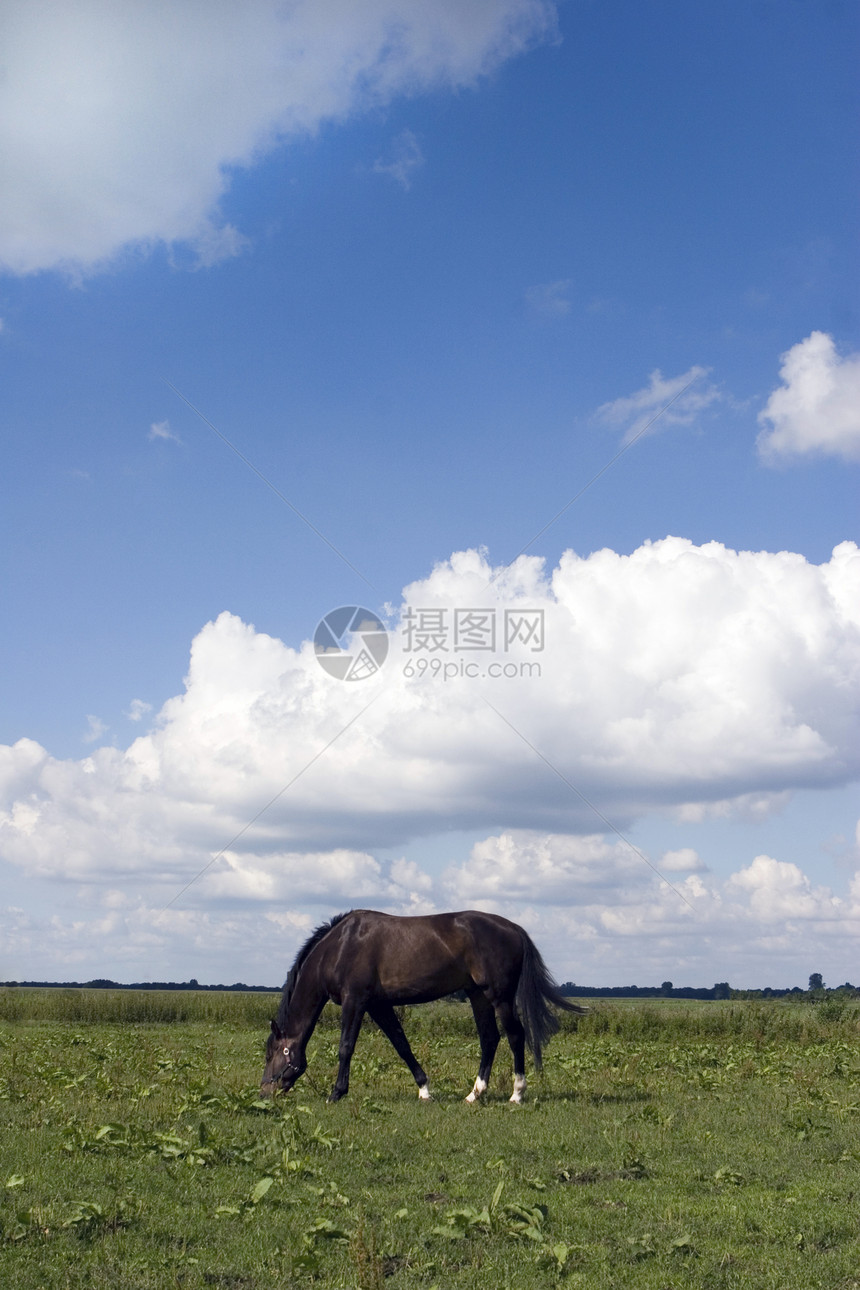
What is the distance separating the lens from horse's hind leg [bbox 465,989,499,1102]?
13820 millimetres

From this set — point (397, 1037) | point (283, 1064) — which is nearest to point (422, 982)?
point (397, 1037)

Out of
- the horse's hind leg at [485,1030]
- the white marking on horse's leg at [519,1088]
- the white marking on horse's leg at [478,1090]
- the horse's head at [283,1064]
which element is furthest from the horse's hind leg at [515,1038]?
the horse's head at [283,1064]

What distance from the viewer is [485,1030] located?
14.2 m

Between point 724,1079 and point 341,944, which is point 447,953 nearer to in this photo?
point 341,944

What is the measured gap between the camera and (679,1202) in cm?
817

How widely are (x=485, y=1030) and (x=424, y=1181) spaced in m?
5.64

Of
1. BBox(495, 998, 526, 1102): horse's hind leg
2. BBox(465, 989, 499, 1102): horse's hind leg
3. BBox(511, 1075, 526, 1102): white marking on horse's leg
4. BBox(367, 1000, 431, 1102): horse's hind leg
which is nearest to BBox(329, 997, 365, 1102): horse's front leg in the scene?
BBox(367, 1000, 431, 1102): horse's hind leg

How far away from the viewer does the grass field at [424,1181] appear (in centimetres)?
657

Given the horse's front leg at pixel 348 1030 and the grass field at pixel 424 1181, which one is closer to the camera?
the grass field at pixel 424 1181

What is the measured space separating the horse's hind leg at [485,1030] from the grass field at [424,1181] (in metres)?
0.65

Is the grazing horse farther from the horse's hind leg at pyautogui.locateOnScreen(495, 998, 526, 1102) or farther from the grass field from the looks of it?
the grass field

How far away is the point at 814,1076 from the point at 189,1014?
19.4 meters

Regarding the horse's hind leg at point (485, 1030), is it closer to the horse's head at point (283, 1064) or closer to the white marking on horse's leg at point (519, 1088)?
the white marking on horse's leg at point (519, 1088)

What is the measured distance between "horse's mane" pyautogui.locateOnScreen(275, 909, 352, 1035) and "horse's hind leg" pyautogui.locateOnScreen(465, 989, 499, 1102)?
2287 millimetres
